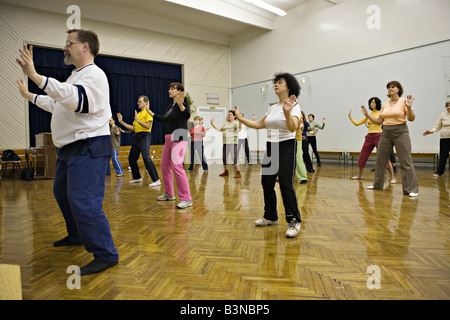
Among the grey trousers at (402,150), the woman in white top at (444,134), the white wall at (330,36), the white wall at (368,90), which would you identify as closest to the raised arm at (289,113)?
the grey trousers at (402,150)


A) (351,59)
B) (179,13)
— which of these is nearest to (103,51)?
(179,13)

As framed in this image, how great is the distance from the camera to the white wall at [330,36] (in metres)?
8.52

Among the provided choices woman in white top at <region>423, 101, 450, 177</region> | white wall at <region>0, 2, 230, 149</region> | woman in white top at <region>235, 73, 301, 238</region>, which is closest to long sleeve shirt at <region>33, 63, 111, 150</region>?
woman in white top at <region>235, 73, 301, 238</region>

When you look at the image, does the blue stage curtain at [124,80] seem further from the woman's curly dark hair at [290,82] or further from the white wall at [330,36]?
the woman's curly dark hair at [290,82]

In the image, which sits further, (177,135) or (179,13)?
(179,13)

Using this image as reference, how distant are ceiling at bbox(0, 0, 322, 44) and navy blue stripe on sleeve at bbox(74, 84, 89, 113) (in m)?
9.39

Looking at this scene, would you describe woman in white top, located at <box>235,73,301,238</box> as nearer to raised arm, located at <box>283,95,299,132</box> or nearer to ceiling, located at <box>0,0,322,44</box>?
raised arm, located at <box>283,95,299,132</box>

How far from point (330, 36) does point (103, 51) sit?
8.04 meters

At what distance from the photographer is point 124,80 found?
38.6 feet

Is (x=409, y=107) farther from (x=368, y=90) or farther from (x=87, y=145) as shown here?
(x=368, y=90)
